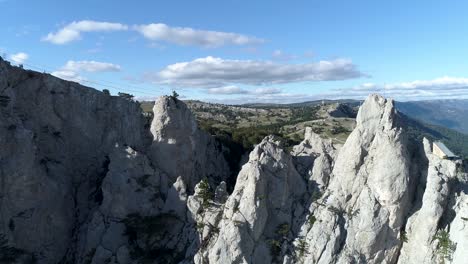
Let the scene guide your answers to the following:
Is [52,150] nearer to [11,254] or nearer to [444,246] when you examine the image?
[11,254]

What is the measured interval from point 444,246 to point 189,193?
35572 millimetres

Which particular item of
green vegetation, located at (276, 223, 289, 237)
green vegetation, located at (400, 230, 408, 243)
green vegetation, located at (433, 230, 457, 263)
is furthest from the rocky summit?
green vegetation, located at (400, 230, 408, 243)

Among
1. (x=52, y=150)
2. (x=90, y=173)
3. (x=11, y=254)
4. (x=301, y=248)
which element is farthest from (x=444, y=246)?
(x=52, y=150)

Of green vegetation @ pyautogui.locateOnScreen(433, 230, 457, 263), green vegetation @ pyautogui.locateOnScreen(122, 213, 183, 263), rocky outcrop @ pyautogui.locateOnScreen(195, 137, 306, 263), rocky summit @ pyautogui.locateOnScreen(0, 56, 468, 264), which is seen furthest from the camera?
green vegetation @ pyautogui.locateOnScreen(122, 213, 183, 263)

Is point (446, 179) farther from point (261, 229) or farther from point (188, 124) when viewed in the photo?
point (188, 124)

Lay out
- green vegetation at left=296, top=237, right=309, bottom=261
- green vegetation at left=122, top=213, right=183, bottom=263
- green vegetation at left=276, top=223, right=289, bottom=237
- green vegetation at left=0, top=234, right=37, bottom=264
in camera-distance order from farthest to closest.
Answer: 1. green vegetation at left=122, top=213, right=183, bottom=263
2. green vegetation at left=276, top=223, right=289, bottom=237
3. green vegetation at left=296, top=237, right=309, bottom=261
4. green vegetation at left=0, top=234, right=37, bottom=264

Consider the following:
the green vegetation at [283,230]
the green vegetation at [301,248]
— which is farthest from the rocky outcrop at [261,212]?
the green vegetation at [301,248]

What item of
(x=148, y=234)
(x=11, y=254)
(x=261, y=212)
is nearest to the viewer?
(x=11, y=254)

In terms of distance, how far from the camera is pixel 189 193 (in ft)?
212

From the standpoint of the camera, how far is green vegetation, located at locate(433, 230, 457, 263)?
4981cm

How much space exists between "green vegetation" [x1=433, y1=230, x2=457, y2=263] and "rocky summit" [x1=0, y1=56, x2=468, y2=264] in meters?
0.12

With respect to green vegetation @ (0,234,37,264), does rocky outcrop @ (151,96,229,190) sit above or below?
above

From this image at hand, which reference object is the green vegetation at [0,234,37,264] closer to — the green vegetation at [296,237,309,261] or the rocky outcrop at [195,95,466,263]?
the rocky outcrop at [195,95,466,263]

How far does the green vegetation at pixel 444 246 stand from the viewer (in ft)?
163
